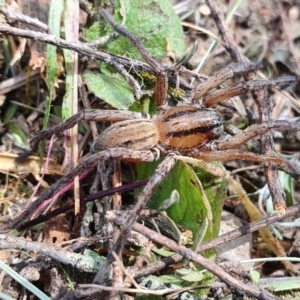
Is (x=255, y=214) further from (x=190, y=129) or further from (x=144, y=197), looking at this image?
(x=144, y=197)

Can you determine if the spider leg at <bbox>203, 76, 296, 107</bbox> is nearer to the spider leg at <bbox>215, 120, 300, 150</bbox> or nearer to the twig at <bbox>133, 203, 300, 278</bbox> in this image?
the spider leg at <bbox>215, 120, 300, 150</bbox>

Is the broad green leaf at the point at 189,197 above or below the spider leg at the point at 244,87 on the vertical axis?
below

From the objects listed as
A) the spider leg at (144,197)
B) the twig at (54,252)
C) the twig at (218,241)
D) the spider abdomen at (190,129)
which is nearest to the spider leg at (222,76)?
the spider abdomen at (190,129)

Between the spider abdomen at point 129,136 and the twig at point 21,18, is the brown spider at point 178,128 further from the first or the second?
the twig at point 21,18

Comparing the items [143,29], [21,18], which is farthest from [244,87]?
[21,18]

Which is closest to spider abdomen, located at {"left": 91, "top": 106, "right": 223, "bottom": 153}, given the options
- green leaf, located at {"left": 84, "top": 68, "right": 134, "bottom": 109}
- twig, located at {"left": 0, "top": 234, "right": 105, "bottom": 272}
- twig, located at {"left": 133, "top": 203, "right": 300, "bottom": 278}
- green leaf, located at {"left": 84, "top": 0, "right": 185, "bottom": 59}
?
green leaf, located at {"left": 84, "top": 68, "right": 134, "bottom": 109}

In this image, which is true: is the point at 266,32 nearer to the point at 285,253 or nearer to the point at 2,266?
the point at 285,253

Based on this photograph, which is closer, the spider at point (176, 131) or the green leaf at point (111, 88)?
the spider at point (176, 131)
